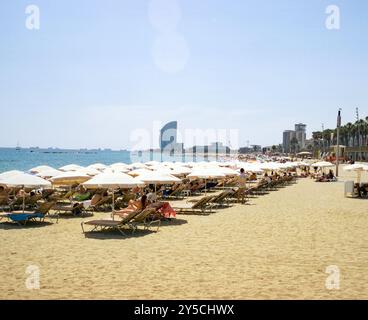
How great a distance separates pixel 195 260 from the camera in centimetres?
782

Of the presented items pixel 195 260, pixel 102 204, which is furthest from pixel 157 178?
pixel 195 260

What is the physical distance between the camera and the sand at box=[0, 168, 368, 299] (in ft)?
19.6

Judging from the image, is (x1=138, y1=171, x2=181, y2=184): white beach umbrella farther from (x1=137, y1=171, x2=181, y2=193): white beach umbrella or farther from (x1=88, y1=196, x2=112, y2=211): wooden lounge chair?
(x1=88, y1=196, x2=112, y2=211): wooden lounge chair

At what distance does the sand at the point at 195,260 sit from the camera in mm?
5988

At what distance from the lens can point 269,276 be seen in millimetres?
6762

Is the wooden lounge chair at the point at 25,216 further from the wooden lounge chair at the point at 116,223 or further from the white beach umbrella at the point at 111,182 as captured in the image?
the wooden lounge chair at the point at 116,223

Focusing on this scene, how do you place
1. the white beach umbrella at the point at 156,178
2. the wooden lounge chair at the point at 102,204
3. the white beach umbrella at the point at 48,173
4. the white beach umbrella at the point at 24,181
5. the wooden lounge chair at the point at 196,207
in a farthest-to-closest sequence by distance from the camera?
1. the white beach umbrella at the point at 48,173
2. the wooden lounge chair at the point at 102,204
3. the wooden lounge chair at the point at 196,207
4. the white beach umbrella at the point at 156,178
5. the white beach umbrella at the point at 24,181

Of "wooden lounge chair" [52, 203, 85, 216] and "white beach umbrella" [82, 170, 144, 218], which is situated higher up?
"white beach umbrella" [82, 170, 144, 218]

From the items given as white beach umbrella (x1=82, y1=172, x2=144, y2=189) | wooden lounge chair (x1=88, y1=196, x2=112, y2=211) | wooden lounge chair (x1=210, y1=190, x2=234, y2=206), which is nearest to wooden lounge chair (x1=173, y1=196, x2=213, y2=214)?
wooden lounge chair (x1=210, y1=190, x2=234, y2=206)

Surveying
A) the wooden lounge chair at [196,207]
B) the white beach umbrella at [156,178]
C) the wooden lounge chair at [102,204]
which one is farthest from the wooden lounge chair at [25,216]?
the wooden lounge chair at [196,207]

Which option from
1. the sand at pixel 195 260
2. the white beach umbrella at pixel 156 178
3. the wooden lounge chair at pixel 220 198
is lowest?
the sand at pixel 195 260

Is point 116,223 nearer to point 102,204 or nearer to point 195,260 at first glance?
point 195,260
